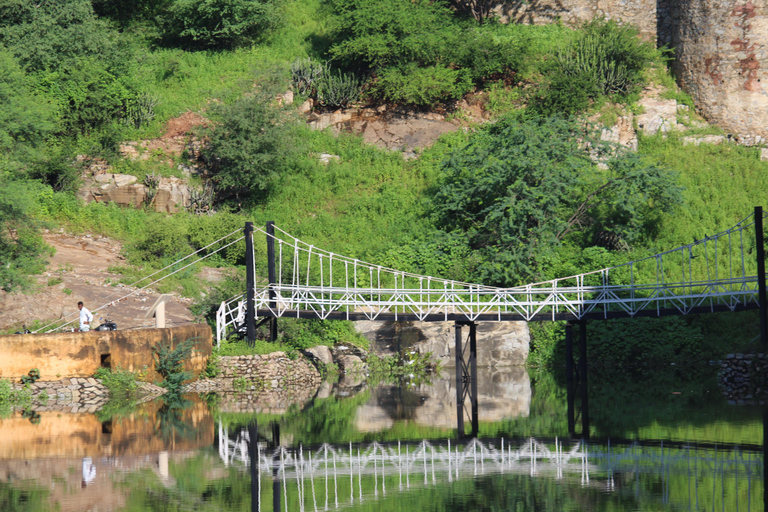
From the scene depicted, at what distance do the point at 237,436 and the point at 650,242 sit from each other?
18950 mm

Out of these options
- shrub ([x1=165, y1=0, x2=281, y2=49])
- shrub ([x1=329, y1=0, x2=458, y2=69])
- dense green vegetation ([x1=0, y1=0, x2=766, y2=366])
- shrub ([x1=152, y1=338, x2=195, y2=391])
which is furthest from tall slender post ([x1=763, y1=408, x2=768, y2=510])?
shrub ([x1=165, y1=0, x2=281, y2=49])

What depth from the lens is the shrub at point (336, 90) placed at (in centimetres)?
4009

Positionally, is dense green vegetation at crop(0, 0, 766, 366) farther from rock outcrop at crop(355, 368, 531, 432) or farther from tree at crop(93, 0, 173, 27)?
rock outcrop at crop(355, 368, 531, 432)

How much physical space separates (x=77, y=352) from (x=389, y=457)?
9.41 metres

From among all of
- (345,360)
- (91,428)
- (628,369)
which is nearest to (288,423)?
(91,428)

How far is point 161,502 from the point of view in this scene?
12211 millimetres

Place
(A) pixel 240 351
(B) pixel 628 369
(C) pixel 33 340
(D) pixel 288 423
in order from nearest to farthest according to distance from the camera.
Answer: (D) pixel 288 423 → (C) pixel 33 340 → (A) pixel 240 351 → (B) pixel 628 369

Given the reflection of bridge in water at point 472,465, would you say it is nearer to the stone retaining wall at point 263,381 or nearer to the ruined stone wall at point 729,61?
the stone retaining wall at point 263,381

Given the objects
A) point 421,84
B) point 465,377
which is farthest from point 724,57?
point 465,377

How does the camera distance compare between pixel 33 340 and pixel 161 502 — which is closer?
pixel 161 502

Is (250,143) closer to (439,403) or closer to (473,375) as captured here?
(473,375)

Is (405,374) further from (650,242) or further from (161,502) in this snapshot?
(161,502)

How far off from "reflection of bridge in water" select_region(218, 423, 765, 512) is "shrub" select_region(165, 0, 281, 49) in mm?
28694

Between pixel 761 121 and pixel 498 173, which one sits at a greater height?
pixel 761 121
